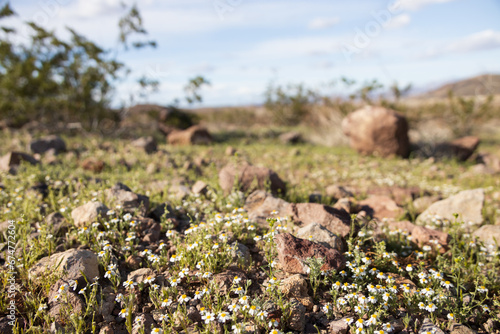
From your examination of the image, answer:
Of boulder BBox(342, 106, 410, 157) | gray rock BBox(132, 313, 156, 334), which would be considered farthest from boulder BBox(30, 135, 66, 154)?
boulder BBox(342, 106, 410, 157)

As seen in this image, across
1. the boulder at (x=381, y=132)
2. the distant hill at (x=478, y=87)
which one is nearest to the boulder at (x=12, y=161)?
the boulder at (x=381, y=132)

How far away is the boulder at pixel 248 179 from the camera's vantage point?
5.06 meters

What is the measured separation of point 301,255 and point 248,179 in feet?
7.22

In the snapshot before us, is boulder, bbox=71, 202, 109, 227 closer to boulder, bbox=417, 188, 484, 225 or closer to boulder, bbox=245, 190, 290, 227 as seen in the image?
boulder, bbox=245, 190, 290, 227

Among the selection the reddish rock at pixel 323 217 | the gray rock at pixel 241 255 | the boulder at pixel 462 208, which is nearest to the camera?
the gray rock at pixel 241 255

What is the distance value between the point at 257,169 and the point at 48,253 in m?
3.03

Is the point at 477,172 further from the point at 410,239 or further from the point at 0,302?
the point at 0,302

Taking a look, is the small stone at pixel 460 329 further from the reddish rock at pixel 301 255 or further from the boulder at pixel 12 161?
the boulder at pixel 12 161

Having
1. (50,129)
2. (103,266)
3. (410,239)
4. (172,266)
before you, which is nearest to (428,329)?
(410,239)

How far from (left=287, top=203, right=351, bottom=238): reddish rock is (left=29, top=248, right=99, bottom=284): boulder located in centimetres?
224

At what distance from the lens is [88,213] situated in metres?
3.86

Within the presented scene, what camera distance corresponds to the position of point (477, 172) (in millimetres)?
8836

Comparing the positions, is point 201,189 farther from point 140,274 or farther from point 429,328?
point 429,328

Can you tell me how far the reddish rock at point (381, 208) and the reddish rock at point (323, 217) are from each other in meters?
0.93
